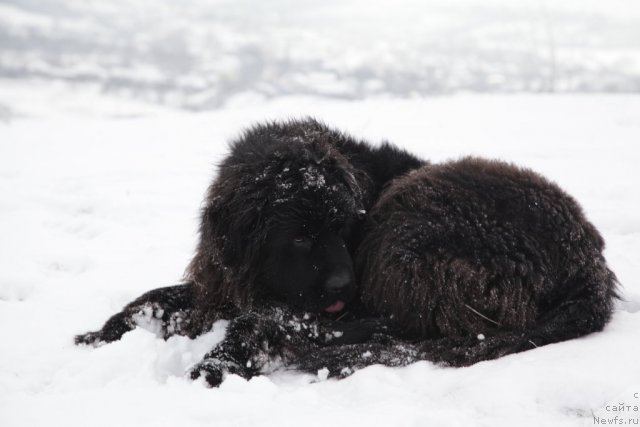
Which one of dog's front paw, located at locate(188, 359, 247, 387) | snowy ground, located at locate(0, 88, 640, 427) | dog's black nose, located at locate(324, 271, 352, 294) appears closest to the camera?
snowy ground, located at locate(0, 88, 640, 427)

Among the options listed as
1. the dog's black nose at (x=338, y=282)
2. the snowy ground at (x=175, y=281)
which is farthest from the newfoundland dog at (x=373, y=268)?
the snowy ground at (x=175, y=281)

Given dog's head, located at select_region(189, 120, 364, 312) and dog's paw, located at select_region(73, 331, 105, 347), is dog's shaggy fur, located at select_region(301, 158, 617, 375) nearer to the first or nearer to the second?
dog's head, located at select_region(189, 120, 364, 312)

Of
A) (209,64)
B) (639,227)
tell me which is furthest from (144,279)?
(209,64)

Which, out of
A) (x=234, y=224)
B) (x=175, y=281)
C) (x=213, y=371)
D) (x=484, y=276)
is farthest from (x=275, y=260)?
(x=175, y=281)

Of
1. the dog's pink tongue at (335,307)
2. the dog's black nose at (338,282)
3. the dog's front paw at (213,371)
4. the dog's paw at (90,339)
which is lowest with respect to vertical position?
the dog's front paw at (213,371)

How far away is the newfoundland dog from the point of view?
2482mm

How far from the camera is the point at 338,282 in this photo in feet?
8.76

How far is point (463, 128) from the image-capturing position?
380 inches

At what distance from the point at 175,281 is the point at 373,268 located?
1.75 meters

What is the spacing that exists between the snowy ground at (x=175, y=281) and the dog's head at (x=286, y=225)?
47cm

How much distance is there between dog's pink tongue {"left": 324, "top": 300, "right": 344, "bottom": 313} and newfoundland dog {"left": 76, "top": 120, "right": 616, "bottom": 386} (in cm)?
1

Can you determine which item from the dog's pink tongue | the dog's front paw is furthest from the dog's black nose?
the dog's front paw

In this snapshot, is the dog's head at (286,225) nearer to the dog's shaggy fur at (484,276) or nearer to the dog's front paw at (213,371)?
the dog's shaggy fur at (484,276)

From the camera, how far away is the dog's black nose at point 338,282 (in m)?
2.67
